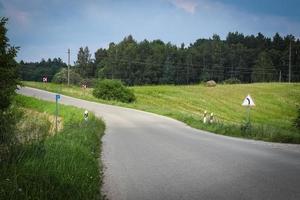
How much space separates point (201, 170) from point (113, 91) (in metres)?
47.8

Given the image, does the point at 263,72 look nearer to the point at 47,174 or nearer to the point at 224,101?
the point at 224,101

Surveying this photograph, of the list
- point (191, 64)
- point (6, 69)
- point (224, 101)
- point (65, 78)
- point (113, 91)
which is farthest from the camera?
point (191, 64)

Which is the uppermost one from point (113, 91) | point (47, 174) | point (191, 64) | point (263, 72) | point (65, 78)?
point (191, 64)

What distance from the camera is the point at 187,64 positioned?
506ft

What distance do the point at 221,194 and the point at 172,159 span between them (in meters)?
4.98

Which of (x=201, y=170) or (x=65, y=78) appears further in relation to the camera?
(x=65, y=78)

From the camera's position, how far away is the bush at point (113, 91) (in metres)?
58.8

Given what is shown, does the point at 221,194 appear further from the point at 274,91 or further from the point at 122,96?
the point at 274,91

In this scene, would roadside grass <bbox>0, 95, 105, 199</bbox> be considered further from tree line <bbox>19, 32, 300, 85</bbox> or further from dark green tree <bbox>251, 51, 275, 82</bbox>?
dark green tree <bbox>251, 51, 275, 82</bbox>

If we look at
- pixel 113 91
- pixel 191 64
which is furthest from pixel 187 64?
pixel 113 91

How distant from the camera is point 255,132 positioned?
2223cm

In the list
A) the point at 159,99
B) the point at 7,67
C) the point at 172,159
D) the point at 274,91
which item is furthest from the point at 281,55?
the point at 172,159

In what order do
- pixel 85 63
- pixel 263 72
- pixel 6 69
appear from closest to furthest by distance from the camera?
1. pixel 6 69
2. pixel 263 72
3. pixel 85 63

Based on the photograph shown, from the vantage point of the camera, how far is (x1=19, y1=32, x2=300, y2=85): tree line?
144m
